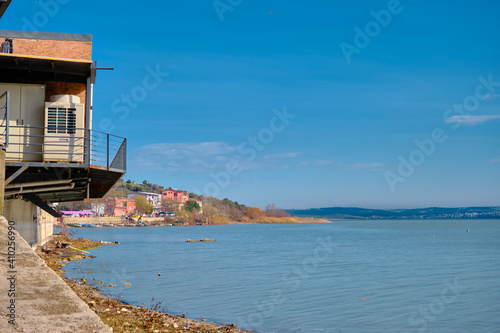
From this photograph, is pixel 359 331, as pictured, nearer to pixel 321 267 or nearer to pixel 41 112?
pixel 41 112

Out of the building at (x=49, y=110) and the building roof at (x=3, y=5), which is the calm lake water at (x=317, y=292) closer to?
the building at (x=49, y=110)

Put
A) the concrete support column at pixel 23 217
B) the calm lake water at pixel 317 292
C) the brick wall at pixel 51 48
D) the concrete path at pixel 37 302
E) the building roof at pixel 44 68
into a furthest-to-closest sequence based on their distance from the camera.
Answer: the concrete support column at pixel 23 217, the brick wall at pixel 51 48, the calm lake water at pixel 317 292, the building roof at pixel 44 68, the concrete path at pixel 37 302

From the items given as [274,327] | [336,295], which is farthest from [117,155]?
[336,295]

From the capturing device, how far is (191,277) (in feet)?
114

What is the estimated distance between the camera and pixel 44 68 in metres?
20.3

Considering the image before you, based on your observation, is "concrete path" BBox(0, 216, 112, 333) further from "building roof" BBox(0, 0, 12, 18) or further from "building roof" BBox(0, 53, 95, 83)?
"building roof" BBox(0, 53, 95, 83)

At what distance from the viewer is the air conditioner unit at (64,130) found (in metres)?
19.8

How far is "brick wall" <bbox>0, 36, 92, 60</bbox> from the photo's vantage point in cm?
2105

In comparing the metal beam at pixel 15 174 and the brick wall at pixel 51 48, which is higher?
the brick wall at pixel 51 48

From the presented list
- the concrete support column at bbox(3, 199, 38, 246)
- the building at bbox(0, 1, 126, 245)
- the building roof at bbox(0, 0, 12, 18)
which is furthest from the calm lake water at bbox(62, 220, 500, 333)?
the building roof at bbox(0, 0, 12, 18)

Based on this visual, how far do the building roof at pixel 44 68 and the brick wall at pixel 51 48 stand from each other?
2.48 ft

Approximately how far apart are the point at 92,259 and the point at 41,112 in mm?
27865

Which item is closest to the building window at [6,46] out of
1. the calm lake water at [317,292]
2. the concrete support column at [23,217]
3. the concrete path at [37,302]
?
the concrete support column at [23,217]

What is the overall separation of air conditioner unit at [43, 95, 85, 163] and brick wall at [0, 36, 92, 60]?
197 centimetres
